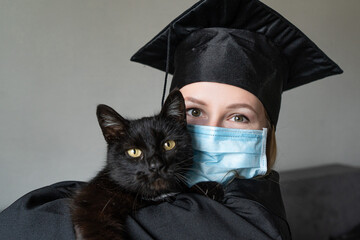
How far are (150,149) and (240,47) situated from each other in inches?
21.1

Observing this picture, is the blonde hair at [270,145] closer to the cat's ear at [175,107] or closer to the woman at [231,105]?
the woman at [231,105]

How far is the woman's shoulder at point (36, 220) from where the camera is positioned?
0.79 meters

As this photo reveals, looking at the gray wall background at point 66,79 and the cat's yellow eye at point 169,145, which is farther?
the gray wall background at point 66,79

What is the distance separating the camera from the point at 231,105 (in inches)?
40.7

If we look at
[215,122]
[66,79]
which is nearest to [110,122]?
[215,122]

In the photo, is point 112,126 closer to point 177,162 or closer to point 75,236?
point 177,162

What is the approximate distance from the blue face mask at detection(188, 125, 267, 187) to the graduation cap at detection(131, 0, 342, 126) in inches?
6.9

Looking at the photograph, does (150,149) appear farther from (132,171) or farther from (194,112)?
(194,112)

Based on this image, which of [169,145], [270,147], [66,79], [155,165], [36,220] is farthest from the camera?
[66,79]

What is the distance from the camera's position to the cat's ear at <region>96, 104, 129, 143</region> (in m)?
1.01

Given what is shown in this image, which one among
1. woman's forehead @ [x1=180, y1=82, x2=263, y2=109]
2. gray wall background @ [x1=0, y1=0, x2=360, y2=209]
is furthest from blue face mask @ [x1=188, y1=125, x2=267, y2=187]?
gray wall background @ [x1=0, y1=0, x2=360, y2=209]

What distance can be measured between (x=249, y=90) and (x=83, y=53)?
132cm

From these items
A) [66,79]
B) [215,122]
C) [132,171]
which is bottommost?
[132,171]

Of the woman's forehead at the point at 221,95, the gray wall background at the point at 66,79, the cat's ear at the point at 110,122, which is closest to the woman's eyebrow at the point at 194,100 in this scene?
the woman's forehead at the point at 221,95
